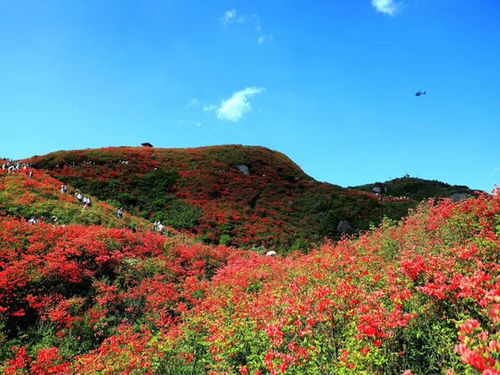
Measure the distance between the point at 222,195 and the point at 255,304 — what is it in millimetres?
27966

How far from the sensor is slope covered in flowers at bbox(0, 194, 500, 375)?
16.4 ft

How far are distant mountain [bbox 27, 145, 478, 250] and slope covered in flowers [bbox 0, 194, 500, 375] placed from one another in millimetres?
11322

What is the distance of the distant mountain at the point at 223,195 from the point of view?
30.0m

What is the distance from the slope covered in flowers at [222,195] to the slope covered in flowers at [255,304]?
1128 centimetres

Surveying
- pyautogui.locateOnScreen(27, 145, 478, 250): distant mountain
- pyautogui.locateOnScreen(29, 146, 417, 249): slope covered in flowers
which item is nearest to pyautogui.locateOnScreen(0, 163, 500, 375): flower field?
pyautogui.locateOnScreen(29, 146, 417, 249): slope covered in flowers

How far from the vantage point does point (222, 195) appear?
36875 mm

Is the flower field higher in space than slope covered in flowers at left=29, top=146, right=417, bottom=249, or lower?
lower

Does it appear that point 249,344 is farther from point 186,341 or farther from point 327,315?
point 186,341

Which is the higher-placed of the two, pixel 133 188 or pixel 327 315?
pixel 133 188

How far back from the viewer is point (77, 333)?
10766mm

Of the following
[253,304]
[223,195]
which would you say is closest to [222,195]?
[223,195]

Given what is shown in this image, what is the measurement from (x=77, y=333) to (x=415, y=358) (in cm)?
1059

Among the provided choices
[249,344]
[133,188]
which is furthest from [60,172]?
[249,344]

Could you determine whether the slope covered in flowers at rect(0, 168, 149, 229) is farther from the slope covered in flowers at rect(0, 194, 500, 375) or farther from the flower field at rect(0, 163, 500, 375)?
the slope covered in flowers at rect(0, 194, 500, 375)
